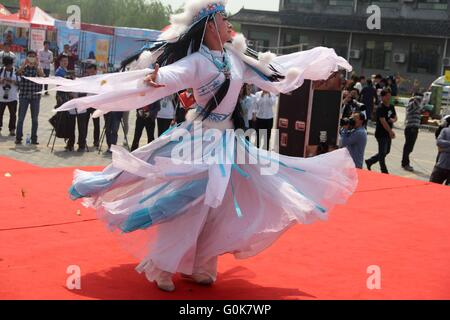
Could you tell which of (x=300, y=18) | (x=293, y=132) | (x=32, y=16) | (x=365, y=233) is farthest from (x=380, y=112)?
(x=300, y=18)

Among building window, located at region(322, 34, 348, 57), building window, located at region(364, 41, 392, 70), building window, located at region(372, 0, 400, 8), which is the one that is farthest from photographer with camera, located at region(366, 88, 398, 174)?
building window, located at region(372, 0, 400, 8)

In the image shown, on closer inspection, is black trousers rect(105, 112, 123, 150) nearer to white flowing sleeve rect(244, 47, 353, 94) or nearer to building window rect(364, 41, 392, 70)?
white flowing sleeve rect(244, 47, 353, 94)

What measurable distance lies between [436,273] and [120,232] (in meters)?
1.84

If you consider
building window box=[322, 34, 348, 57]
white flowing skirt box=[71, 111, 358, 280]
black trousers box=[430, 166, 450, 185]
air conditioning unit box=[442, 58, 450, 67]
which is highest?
building window box=[322, 34, 348, 57]

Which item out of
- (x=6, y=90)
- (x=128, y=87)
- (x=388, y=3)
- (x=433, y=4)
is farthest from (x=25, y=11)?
(x=128, y=87)

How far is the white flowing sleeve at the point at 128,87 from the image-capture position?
3.47 meters

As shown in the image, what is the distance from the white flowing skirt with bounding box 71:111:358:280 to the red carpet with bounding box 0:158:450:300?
222mm

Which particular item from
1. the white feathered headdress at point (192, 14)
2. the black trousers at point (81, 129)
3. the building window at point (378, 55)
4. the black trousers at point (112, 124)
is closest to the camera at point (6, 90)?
the black trousers at point (81, 129)

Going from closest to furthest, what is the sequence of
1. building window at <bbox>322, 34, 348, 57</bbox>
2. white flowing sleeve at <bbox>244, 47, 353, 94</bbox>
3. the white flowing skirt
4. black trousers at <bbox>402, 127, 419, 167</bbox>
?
1. the white flowing skirt
2. white flowing sleeve at <bbox>244, 47, 353, 94</bbox>
3. black trousers at <bbox>402, 127, 419, 167</bbox>
4. building window at <bbox>322, 34, 348, 57</bbox>

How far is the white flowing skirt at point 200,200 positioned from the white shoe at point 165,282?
0.04 metres

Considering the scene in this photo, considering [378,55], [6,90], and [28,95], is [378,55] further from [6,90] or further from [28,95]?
[28,95]

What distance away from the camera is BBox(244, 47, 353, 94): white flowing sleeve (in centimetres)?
414

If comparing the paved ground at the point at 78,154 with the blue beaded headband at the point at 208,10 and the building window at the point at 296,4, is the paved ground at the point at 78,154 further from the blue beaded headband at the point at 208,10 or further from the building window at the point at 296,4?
the building window at the point at 296,4
